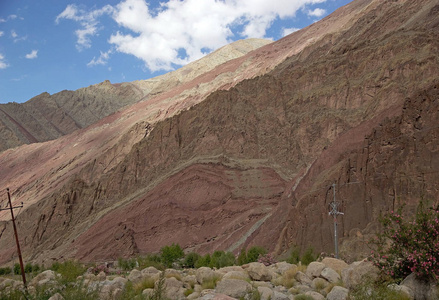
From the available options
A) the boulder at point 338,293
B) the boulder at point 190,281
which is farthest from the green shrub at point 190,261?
the boulder at point 338,293

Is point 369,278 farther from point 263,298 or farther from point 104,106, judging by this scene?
point 104,106

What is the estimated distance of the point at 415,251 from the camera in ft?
40.4

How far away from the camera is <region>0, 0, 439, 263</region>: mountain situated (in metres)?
27.3

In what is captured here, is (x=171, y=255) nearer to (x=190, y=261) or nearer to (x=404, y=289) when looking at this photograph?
(x=190, y=261)

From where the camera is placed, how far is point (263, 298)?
1304 centimetres

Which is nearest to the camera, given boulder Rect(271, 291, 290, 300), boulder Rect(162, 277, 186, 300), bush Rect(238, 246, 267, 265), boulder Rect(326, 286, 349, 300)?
boulder Rect(326, 286, 349, 300)

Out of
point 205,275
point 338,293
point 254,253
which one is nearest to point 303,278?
point 338,293

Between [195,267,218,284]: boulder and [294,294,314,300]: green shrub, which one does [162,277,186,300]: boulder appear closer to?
[195,267,218,284]: boulder

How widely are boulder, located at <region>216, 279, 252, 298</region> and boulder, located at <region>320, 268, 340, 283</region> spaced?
2.49 meters

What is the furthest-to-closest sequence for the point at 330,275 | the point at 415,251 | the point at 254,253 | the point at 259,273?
the point at 254,253
the point at 259,273
the point at 330,275
the point at 415,251

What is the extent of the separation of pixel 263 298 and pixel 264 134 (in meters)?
40.0

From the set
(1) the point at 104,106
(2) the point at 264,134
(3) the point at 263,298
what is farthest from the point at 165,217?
(1) the point at 104,106

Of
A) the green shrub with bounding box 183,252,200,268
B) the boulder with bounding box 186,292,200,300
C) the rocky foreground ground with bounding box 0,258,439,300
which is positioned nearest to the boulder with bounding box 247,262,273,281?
the rocky foreground ground with bounding box 0,258,439,300

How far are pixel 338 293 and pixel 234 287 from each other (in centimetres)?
300
